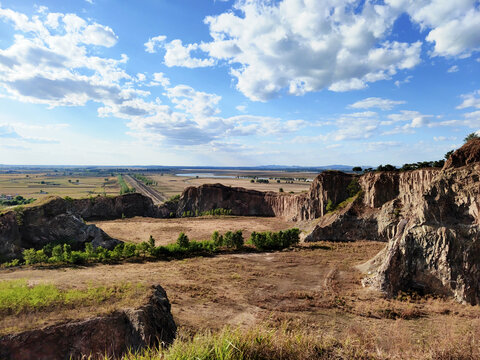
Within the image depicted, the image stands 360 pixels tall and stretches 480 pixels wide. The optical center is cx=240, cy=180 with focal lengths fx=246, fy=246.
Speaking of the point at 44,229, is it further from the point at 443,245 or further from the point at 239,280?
the point at 443,245

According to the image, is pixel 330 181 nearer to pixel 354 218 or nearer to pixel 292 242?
pixel 354 218

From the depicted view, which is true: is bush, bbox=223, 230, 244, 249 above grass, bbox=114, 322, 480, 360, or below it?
below

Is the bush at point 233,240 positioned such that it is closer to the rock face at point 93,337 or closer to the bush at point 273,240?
the bush at point 273,240

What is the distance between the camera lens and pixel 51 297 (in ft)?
53.3

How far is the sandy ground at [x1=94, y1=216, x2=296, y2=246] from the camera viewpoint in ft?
197

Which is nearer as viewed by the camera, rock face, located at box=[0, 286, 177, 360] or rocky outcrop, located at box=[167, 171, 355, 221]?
rock face, located at box=[0, 286, 177, 360]

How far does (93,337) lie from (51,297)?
4629 mm

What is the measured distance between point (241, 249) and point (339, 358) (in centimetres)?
4096

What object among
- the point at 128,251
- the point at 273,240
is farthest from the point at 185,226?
the point at 273,240

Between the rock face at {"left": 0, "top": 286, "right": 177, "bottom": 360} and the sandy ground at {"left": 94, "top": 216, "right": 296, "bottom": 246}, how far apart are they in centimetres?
4132

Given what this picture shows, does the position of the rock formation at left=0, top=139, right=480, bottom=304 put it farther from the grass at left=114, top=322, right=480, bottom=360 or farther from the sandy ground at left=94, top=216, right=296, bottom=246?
the grass at left=114, top=322, right=480, bottom=360

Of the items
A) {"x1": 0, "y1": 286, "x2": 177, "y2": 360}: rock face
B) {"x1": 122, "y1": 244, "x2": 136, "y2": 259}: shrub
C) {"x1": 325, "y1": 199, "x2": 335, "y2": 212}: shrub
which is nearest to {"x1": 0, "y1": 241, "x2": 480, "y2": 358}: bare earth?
{"x1": 0, "y1": 286, "x2": 177, "y2": 360}: rock face

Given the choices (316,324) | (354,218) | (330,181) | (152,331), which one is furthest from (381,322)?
(330,181)

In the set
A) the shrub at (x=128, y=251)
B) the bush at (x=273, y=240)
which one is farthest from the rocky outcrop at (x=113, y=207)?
the bush at (x=273, y=240)
